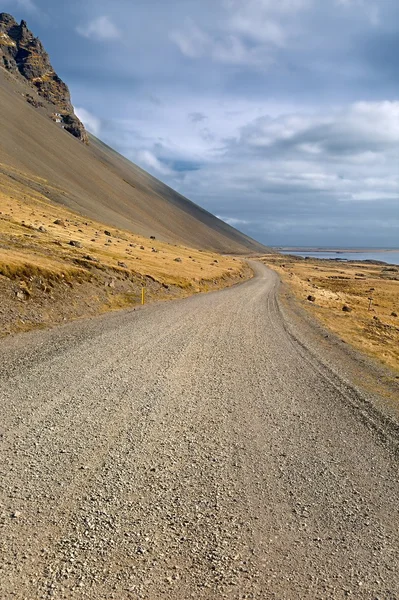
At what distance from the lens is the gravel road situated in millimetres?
4715

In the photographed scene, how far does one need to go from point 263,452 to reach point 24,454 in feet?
14.7

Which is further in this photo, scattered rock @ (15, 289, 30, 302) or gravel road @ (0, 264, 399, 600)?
scattered rock @ (15, 289, 30, 302)

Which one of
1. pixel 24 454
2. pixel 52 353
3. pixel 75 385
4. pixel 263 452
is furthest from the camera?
pixel 52 353

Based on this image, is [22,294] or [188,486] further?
[22,294]

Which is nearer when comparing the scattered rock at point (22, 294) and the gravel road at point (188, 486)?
the gravel road at point (188, 486)

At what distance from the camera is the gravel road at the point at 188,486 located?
471cm

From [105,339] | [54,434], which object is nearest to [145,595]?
[54,434]

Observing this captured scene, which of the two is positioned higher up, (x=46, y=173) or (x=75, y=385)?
(x=46, y=173)

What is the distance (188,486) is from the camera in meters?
6.52

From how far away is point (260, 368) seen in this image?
1399 cm

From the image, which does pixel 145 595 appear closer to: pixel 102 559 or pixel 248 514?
pixel 102 559

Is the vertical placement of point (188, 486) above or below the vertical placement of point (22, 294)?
below

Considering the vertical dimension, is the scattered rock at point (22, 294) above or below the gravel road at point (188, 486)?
above

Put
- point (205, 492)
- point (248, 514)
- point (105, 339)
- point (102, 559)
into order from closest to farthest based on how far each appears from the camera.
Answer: point (102, 559), point (248, 514), point (205, 492), point (105, 339)
